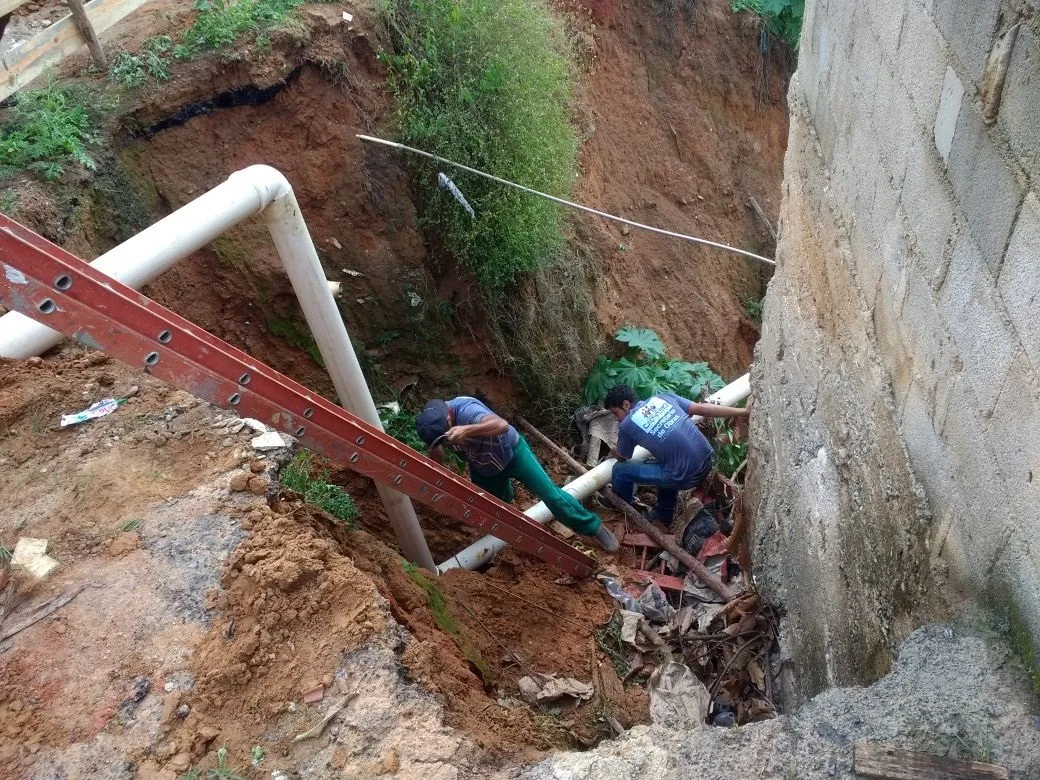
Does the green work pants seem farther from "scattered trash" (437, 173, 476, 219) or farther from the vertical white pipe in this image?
"scattered trash" (437, 173, 476, 219)

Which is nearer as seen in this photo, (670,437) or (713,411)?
(670,437)

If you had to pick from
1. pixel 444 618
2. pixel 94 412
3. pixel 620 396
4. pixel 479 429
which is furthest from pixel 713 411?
pixel 94 412

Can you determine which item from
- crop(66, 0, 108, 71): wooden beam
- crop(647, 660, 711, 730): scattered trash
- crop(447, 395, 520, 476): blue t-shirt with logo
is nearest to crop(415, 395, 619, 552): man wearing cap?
crop(447, 395, 520, 476): blue t-shirt with logo

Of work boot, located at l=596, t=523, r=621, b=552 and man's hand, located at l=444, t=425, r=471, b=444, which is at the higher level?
man's hand, located at l=444, t=425, r=471, b=444

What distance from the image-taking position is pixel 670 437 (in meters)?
5.83

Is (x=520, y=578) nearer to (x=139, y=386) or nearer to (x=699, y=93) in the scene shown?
(x=139, y=386)

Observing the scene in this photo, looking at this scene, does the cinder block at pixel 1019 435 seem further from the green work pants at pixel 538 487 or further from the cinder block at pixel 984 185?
the green work pants at pixel 538 487

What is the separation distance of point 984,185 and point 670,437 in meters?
3.79

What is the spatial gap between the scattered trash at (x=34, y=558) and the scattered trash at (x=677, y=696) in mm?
2617

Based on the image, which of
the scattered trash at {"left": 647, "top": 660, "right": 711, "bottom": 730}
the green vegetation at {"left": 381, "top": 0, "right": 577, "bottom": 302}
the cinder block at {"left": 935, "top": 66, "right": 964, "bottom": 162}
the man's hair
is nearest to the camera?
the cinder block at {"left": 935, "top": 66, "right": 964, "bottom": 162}

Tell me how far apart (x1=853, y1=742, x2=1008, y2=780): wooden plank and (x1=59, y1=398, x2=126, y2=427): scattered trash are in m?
3.53

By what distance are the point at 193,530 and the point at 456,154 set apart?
3.93 m

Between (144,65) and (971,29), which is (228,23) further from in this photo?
(971,29)

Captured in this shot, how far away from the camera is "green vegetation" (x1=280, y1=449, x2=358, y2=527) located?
4.42 m
